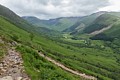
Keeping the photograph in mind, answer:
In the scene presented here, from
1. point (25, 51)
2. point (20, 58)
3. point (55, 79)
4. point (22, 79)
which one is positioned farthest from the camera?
point (25, 51)

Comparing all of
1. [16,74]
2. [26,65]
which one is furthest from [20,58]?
[16,74]

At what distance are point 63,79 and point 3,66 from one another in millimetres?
7735

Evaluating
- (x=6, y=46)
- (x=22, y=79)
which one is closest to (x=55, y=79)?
(x=22, y=79)

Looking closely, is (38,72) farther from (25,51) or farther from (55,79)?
(25,51)

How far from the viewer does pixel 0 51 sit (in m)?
39.8

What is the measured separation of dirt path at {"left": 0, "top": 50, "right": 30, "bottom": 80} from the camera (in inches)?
1253

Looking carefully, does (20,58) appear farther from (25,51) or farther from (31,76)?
(31,76)

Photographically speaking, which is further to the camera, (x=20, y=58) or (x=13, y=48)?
(x=13, y=48)

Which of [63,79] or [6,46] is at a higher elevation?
[6,46]

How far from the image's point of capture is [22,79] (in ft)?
102

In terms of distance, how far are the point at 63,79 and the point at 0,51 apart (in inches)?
423

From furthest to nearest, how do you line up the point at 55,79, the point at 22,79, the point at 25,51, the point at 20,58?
the point at 25,51 < the point at 20,58 < the point at 55,79 < the point at 22,79

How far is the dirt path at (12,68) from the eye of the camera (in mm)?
31836

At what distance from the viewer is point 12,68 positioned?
113 ft
